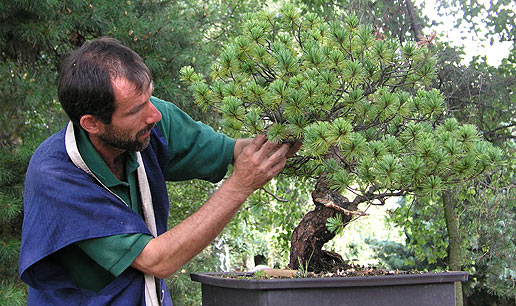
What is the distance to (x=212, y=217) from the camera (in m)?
1.35

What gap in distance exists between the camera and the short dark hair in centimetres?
134

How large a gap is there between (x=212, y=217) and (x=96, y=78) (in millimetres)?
473

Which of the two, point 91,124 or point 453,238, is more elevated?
point 91,124

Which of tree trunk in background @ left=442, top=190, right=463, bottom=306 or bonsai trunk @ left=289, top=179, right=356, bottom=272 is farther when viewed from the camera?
tree trunk in background @ left=442, top=190, right=463, bottom=306

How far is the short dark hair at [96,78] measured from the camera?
134cm

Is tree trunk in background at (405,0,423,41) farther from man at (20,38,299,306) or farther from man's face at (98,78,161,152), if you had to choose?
man's face at (98,78,161,152)

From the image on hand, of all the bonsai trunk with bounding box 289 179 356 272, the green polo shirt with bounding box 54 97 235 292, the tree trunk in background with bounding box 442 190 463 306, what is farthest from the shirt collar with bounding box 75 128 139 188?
the tree trunk in background with bounding box 442 190 463 306

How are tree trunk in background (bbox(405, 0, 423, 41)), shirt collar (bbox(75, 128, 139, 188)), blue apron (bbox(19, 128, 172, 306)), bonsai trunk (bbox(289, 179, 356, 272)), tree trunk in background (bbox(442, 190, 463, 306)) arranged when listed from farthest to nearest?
tree trunk in background (bbox(442, 190, 463, 306))
tree trunk in background (bbox(405, 0, 423, 41))
bonsai trunk (bbox(289, 179, 356, 272))
shirt collar (bbox(75, 128, 139, 188))
blue apron (bbox(19, 128, 172, 306))

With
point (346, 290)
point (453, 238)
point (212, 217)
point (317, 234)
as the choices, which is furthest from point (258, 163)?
point (453, 238)

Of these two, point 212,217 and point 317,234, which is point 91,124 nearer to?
point 212,217

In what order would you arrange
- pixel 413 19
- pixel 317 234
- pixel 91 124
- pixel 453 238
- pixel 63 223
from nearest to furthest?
pixel 63 223 → pixel 91 124 → pixel 317 234 → pixel 413 19 → pixel 453 238

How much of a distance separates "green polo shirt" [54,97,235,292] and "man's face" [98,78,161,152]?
0.10 metres

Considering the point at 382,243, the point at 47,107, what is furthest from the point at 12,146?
the point at 382,243

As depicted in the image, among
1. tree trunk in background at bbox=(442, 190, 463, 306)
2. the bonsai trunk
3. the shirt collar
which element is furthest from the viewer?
tree trunk in background at bbox=(442, 190, 463, 306)
